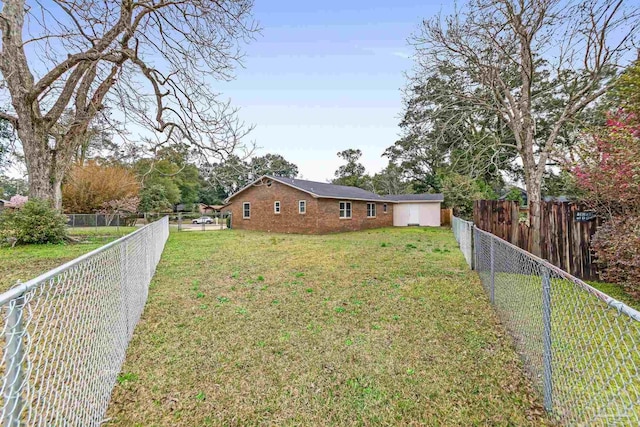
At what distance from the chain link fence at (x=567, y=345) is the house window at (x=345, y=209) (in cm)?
1573

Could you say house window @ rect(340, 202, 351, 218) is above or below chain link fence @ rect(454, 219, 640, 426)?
above

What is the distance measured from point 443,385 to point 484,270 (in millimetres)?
3754

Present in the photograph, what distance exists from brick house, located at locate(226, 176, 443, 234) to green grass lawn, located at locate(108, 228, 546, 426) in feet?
40.0

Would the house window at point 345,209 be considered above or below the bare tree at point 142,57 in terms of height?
below

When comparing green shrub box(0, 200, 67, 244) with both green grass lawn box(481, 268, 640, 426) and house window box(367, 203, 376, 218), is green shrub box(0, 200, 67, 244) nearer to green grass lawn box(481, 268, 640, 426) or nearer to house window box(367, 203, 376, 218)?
green grass lawn box(481, 268, 640, 426)

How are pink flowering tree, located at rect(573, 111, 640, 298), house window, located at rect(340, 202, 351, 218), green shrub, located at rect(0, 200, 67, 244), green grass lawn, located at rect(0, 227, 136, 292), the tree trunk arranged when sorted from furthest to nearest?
house window, located at rect(340, 202, 351, 218), green shrub, located at rect(0, 200, 67, 244), the tree trunk, green grass lawn, located at rect(0, 227, 136, 292), pink flowering tree, located at rect(573, 111, 640, 298)

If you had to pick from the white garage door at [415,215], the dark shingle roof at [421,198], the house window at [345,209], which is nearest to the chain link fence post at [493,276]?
the house window at [345,209]

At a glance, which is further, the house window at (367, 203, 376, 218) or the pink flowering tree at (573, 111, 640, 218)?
the house window at (367, 203, 376, 218)

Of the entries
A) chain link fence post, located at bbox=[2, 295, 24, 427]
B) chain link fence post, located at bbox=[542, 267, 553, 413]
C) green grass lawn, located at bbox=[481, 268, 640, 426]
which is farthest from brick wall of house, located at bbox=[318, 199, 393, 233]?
chain link fence post, located at bbox=[2, 295, 24, 427]

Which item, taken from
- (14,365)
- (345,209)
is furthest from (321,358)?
(345,209)

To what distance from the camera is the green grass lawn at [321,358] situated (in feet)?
8.01

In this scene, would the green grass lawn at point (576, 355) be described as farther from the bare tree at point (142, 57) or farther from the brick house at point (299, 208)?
the brick house at point (299, 208)

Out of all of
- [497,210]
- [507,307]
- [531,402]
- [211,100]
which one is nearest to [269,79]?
[211,100]

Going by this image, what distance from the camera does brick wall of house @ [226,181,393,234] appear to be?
60.2 feet
